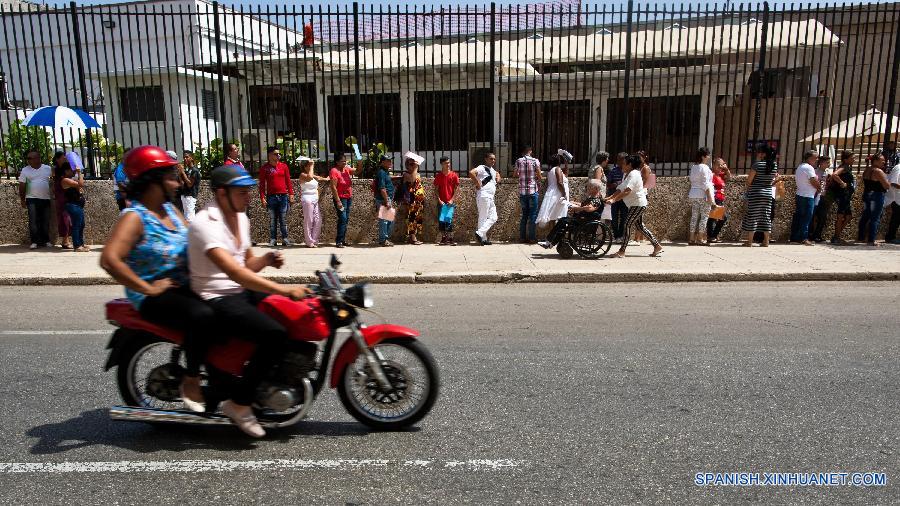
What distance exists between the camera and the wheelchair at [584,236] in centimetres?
974

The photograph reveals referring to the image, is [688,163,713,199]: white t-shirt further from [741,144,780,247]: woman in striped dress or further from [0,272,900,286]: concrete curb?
[0,272,900,286]: concrete curb

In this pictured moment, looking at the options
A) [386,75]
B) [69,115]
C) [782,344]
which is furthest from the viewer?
[386,75]

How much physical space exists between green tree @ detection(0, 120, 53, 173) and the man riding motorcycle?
10.5 meters

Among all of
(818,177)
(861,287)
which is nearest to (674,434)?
(861,287)

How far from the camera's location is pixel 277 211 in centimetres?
1109

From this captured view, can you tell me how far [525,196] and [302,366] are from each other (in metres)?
8.13

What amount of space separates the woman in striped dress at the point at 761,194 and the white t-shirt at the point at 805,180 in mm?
383

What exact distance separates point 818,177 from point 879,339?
6.71m

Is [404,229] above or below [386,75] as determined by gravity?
below

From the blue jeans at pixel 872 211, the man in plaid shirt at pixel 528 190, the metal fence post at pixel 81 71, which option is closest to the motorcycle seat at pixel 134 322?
the man in plaid shirt at pixel 528 190

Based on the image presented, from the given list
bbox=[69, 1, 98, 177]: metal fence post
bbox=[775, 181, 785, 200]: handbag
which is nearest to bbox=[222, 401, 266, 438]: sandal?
bbox=[69, 1, 98, 177]: metal fence post

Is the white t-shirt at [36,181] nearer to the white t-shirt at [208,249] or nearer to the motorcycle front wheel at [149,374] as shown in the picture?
the motorcycle front wheel at [149,374]

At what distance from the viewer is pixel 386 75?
13445 mm

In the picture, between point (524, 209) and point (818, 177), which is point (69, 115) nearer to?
point (524, 209)
